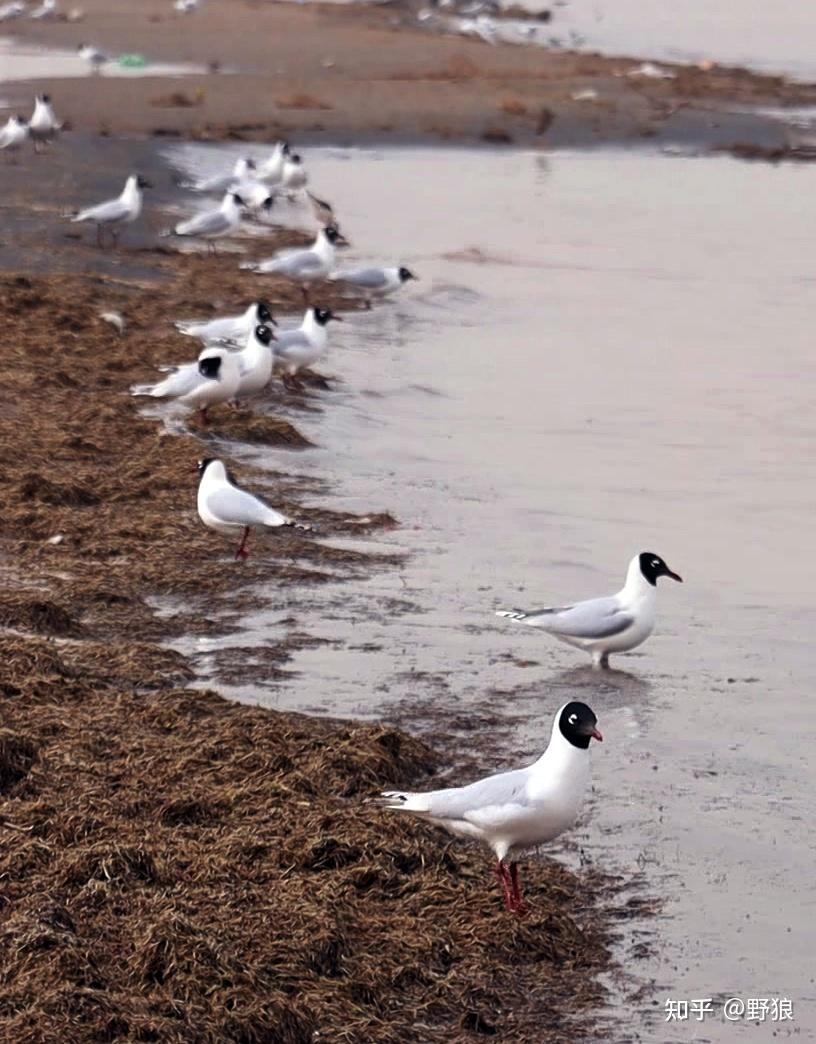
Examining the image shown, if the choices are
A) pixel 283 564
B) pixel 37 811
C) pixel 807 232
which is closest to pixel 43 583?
pixel 283 564

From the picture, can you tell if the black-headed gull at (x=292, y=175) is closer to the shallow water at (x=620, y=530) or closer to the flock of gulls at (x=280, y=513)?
the flock of gulls at (x=280, y=513)

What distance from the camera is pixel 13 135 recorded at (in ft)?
80.8

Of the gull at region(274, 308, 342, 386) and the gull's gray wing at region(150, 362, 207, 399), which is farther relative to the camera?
the gull at region(274, 308, 342, 386)

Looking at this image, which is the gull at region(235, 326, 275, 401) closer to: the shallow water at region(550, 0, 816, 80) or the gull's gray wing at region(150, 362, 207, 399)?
the gull's gray wing at region(150, 362, 207, 399)

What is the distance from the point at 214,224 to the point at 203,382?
7788 mm

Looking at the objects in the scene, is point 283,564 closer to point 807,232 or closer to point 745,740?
point 745,740

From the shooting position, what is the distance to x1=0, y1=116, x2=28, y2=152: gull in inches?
968

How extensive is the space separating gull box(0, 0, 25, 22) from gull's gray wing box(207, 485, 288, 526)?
39.7 meters

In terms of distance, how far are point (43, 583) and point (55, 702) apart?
173 centimetres

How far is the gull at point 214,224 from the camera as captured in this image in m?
19.8

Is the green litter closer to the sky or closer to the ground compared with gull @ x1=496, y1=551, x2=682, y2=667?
closer to the ground

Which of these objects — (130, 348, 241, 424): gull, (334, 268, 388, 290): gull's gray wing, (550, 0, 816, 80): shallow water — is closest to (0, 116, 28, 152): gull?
(334, 268, 388, 290): gull's gray wing

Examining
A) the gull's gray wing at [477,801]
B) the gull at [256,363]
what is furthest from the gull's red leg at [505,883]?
the gull at [256,363]

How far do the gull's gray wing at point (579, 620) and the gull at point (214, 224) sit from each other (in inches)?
464
